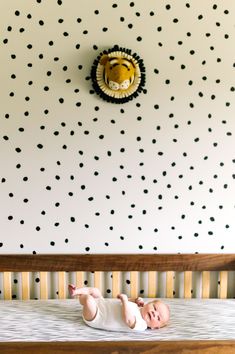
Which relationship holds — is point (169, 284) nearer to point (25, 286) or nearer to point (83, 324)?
point (83, 324)

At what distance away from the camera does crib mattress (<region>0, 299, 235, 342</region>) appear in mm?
1729

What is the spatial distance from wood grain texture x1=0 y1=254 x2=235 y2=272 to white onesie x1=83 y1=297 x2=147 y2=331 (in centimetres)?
34

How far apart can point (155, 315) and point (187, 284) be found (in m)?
0.47

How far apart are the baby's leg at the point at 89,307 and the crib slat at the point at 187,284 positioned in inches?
22.2

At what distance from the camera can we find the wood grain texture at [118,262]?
2170mm

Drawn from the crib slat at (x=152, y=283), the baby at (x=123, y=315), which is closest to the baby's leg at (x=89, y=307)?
the baby at (x=123, y=315)

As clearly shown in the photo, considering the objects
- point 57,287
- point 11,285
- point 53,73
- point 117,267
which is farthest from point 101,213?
point 53,73

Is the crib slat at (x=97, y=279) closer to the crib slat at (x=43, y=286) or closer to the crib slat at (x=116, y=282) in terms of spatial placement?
the crib slat at (x=116, y=282)

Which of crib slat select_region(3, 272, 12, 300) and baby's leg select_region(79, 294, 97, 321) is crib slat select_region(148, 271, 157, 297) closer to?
baby's leg select_region(79, 294, 97, 321)

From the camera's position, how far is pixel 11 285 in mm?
2221

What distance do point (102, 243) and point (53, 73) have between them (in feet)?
2.80

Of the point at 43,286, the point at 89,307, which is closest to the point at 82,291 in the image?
the point at 89,307

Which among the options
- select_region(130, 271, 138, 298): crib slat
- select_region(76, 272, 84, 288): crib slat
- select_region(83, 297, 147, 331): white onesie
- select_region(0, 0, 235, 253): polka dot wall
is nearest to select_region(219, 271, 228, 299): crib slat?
select_region(0, 0, 235, 253): polka dot wall

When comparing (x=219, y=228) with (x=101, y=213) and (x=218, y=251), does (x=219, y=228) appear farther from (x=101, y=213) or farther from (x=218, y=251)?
(x=101, y=213)
